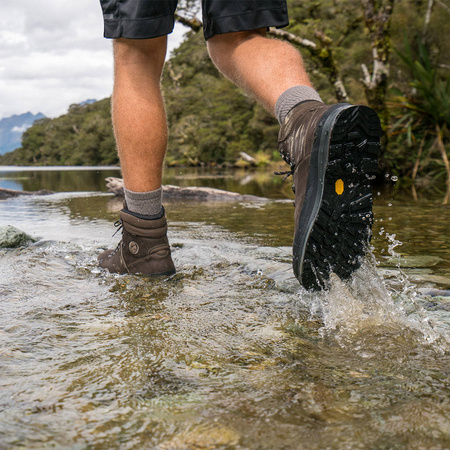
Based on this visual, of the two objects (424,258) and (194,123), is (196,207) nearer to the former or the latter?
(424,258)

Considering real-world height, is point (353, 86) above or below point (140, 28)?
above

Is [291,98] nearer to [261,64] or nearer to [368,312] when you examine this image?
[261,64]

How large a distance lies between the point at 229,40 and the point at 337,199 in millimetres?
766

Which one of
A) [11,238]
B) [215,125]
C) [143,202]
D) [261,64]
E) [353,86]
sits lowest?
[11,238]

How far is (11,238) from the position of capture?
2354mm

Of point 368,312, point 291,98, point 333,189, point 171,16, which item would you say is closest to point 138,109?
point 171,16

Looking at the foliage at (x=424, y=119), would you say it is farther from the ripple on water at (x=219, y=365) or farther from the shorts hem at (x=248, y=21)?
the ripple on water at (x=219, y=365)

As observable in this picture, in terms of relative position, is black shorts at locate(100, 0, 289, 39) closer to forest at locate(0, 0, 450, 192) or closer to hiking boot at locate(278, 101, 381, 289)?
hiking boot at locate(278, 101, 381, 289)

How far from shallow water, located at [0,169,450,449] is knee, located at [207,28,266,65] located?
81 centimetres

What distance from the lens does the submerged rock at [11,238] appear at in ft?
7.61

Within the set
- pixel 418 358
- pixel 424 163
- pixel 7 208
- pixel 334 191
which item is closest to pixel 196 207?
pixel 7 208

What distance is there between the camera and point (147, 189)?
68.7 inches

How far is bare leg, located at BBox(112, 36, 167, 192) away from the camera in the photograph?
1661 millimetres

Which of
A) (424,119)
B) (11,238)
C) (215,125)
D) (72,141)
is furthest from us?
(72,141)
